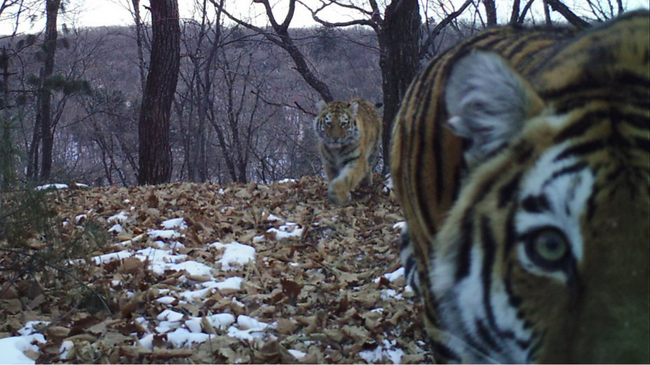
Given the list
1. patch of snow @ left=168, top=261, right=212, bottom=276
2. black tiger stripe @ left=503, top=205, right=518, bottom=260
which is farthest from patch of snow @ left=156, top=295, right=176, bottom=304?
black tiger stripe @ left=503, top=205, right=518, bottom=260

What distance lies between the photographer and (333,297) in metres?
4.61

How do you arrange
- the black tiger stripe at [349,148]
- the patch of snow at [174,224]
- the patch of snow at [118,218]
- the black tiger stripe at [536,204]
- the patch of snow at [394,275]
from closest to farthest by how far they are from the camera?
the black tiger stripe at [536,204] < the patch of snow at [394,275] < the patch of snow at [174,224] < the patch of snow at [118,218] < the black tiger stripe at [349,148]

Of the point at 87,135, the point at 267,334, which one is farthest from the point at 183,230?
the point at 87,135

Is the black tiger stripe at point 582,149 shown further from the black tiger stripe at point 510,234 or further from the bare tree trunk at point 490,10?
the bare tree trunk at point 490,10

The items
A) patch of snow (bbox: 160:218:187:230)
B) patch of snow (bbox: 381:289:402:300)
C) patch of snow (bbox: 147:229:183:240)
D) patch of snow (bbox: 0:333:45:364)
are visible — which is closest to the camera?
patch of snow (bbox: 0:333:45:364)

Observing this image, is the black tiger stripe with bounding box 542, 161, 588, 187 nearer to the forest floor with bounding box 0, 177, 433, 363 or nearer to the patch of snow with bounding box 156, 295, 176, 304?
the forest floor with bounding box 0, 177, 433, 363

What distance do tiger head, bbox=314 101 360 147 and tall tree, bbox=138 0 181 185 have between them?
13.3 feet

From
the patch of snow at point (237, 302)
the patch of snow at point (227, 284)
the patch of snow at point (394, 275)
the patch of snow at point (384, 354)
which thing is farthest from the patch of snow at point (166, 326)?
the patch of snow at point (394, 275)

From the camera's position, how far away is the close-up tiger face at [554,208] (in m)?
1.43

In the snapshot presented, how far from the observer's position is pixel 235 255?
571cm

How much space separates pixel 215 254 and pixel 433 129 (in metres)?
3.77

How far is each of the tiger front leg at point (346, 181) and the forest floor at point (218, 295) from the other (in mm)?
947

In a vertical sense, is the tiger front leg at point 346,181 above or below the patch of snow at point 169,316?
above

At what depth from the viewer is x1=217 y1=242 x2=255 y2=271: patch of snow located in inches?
214
